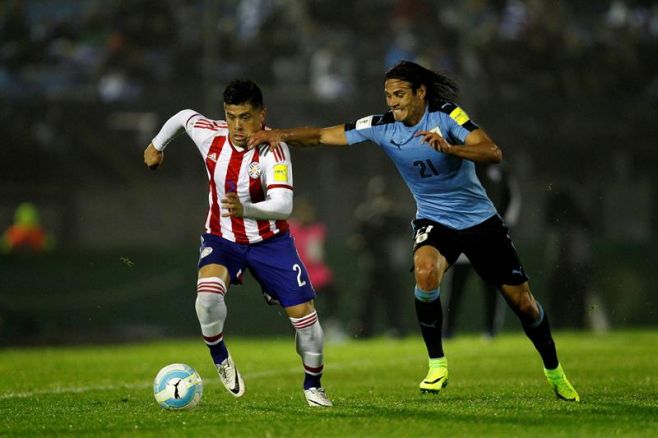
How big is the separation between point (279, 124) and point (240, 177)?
30.4ft

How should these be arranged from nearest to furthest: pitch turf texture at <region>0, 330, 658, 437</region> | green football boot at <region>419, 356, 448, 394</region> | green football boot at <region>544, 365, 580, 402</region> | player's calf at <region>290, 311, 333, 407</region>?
1. pitch turf texture at <region>0, 330, 658, 437</region>
2. player's calf at <region>290, 311, 333, 407</region>
3. green football boot at <region>544, 365, 580, 402</region>
4. green football boot at <region>419, 356, 448, 394</region>

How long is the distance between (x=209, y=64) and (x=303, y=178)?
2085 mm

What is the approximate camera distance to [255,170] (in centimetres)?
820

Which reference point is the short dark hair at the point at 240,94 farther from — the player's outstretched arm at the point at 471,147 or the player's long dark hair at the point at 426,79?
the player's outstretched arm at the point at 471,147

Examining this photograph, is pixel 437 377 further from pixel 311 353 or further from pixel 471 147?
pixel 471 147

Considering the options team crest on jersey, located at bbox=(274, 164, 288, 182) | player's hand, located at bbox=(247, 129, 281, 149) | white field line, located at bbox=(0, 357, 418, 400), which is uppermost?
player's hand, located at bbox=(247, 129, 281, 149)

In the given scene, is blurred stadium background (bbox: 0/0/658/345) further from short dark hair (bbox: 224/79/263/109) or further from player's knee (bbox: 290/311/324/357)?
player's knee (bbox: 290/311/324/357)

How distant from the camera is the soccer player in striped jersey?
810 centimetres

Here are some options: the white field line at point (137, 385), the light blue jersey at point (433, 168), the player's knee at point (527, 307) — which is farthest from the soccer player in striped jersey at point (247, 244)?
the white field line at point (137, 385)

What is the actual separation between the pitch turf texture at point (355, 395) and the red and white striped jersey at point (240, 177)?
1.14 meters

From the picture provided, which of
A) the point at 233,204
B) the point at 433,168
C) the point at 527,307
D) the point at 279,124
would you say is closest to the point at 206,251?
the point at 233,204

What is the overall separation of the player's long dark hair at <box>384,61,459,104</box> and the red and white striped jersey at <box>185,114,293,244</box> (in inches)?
35.8

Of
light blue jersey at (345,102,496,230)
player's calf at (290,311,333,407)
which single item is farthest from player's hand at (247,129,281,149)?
player's calf at (290,311,333,407)

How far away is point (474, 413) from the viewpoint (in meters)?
7.61
